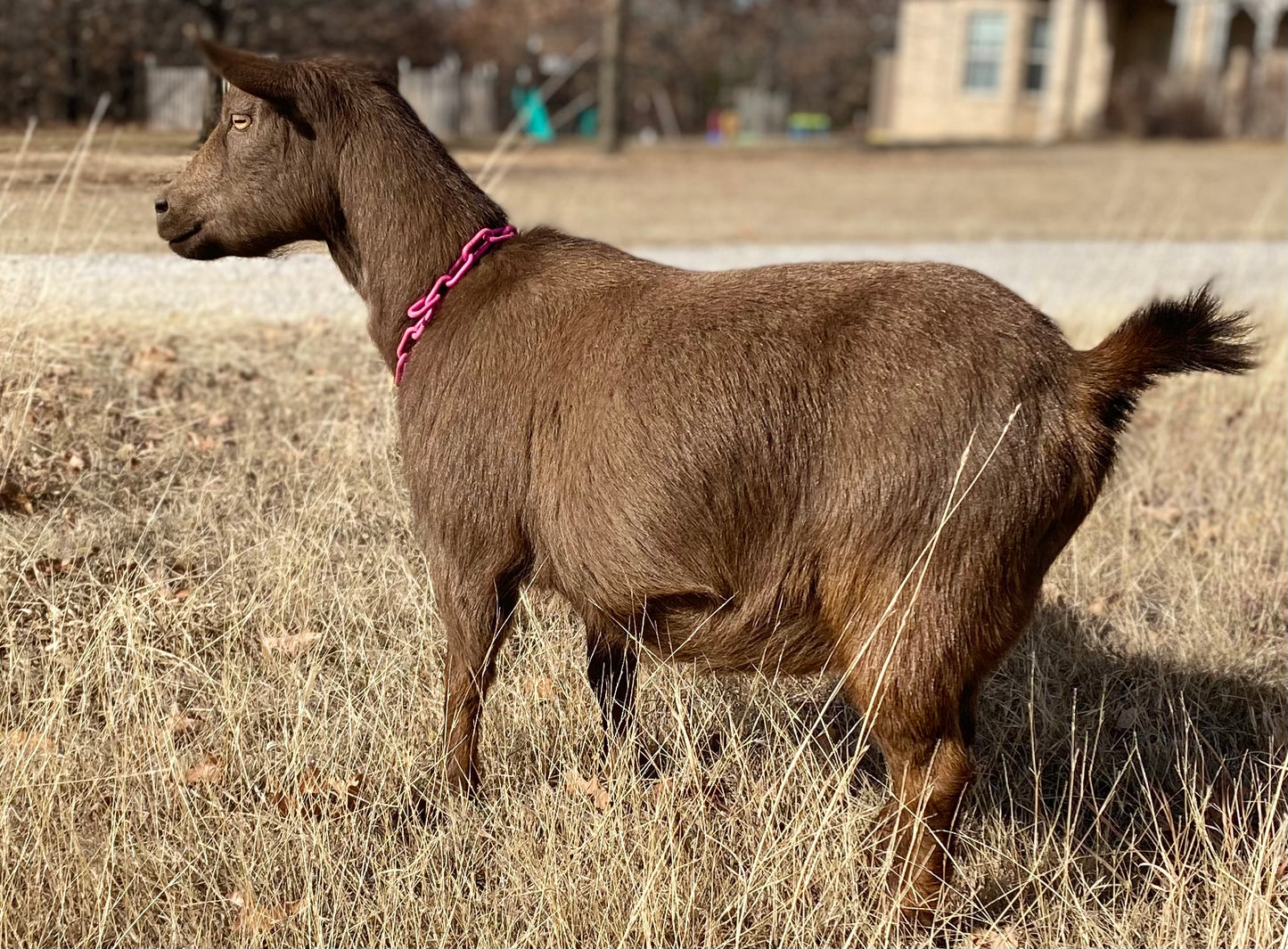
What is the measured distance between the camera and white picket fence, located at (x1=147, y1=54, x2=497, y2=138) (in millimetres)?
5312

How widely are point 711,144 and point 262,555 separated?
3132 centimetres

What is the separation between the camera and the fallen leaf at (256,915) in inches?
116

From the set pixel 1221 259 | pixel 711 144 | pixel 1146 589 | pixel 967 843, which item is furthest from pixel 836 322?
pixel 711 144

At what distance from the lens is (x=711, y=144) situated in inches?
1336

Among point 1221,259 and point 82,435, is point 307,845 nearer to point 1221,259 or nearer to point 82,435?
point 82,435

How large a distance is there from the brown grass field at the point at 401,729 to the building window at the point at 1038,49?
1348 inches

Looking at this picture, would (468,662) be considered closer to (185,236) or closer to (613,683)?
(613,683)

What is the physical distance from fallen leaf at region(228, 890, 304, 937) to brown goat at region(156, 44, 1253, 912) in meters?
0.54

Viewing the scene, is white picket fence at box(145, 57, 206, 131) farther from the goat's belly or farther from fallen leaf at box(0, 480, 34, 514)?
the goat's belly

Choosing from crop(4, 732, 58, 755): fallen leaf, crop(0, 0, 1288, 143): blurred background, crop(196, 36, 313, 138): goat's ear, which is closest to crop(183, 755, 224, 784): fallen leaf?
crop(4, 732, 58, 755): fallen leaf

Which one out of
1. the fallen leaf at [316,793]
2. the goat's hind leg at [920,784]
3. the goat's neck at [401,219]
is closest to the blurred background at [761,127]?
the goat's neck at [401,219]

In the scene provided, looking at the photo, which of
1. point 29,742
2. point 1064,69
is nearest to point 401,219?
point 29,742

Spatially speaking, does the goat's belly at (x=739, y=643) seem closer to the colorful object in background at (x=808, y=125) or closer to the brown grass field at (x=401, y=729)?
the brown grass field at (x=401, y=729)

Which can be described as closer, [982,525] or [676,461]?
[982,525]
